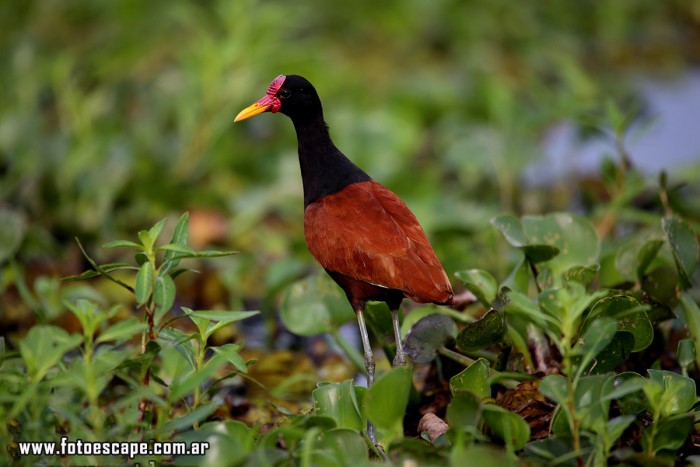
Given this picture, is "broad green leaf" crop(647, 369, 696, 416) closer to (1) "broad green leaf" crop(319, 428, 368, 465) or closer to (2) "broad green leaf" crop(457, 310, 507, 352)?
(2) "broad green leaf" crop(457, 310, 507, 352)

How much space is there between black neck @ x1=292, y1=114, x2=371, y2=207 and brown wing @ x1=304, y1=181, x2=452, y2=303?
50 millimetres

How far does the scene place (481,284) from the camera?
116 inches

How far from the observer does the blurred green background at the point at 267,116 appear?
461 centimetres

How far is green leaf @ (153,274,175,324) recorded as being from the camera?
8.37 ft

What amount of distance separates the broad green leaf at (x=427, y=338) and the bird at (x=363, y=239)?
5cm

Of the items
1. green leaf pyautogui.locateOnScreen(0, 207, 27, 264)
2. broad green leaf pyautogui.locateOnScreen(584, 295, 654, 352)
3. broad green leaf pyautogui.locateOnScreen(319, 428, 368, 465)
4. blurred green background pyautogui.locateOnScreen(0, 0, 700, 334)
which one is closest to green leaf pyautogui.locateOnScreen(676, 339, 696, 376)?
broad green leaf pyautogui.locateOnScreen(584, 295, 654, 352)

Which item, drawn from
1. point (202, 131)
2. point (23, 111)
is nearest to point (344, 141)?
point (202, 131)

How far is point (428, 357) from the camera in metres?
2.90

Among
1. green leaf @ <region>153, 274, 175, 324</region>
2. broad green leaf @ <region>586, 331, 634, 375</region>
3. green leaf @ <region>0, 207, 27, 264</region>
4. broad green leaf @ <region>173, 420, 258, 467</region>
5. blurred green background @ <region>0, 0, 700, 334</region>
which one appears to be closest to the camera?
broad green leaf @ <region>173, 420, 258, 467</region>

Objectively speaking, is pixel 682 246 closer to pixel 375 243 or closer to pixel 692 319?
pixel 692 319

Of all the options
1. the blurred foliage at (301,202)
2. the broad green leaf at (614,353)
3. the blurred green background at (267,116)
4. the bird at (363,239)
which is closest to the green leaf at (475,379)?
the blurred foliage at (301,202)

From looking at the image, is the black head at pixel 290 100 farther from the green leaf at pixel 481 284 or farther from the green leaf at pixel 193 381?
the green leaf at pixel 193 381

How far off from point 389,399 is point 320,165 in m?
0.91

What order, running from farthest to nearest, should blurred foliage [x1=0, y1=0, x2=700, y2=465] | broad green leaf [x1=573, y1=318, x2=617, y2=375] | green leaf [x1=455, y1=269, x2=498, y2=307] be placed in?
green leaf [x1=455, y1=269, x2=498, y2=307], blurred foliage [x1=0, y1=0, x2=700, y2=465], broad green leaf [x1=573, y1=318, x2=617, y2=375]
